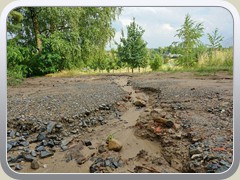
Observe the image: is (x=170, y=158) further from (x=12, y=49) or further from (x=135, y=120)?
(x=12, y=49)

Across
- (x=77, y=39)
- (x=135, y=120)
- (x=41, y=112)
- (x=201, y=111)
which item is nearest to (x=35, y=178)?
(x=41, y=112)

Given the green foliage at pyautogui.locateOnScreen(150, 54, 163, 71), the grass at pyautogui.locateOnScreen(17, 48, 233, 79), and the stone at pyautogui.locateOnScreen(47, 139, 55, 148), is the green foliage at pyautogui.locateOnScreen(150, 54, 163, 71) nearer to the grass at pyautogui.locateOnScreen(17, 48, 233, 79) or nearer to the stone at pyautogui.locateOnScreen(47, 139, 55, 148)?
the grass at pyautogui.locateOnScreen(17, 48, 233, 79)

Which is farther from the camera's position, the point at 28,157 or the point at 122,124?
the point at 122,124

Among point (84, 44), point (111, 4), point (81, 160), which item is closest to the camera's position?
point (111, 4)

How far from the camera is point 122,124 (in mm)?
2574

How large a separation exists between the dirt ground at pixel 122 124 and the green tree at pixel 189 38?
0.09 meters

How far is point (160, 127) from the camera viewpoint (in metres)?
2.58

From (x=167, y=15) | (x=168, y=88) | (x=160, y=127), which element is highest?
(x=167, y=15)

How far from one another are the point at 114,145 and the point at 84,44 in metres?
0.63

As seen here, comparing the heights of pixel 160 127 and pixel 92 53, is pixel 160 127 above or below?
below

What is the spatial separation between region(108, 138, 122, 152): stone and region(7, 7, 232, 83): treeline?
0.43m

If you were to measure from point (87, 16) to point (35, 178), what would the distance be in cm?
96

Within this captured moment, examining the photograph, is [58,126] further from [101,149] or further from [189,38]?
[189,38]

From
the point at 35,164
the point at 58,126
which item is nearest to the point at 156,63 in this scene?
the point at 58,126
